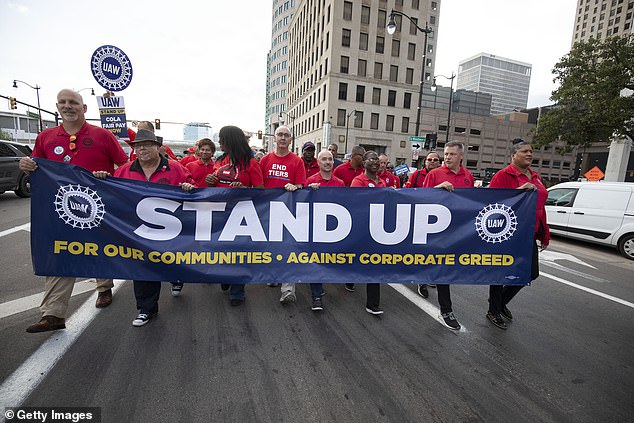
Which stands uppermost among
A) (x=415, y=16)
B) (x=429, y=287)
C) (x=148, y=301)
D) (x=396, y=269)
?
(x=415, y=16)

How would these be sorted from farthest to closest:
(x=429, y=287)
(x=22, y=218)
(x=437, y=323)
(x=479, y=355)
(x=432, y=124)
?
(x=432, y=124) → (x=22, y=218) → (x=429, y=287) → (x=437, y=323) → (x=479, y=355)

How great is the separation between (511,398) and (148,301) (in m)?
3.46

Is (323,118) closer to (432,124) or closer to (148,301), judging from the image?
(432,124)

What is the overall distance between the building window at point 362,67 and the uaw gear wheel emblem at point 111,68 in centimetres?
3779

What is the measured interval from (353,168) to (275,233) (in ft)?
9.12

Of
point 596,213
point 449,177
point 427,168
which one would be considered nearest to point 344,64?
point 596,213

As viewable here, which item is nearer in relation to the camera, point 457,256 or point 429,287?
point 457,256

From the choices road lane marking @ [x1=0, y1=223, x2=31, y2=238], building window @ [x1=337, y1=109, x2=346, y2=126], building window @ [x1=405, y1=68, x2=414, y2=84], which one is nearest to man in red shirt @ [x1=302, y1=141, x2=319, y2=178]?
road lane marking @ [x1=0, y1=223, x2=31, y2=238]

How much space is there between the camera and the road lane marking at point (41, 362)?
222 centimetres

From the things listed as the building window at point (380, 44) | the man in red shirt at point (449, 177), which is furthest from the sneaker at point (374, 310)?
the building window at point (380, 44)

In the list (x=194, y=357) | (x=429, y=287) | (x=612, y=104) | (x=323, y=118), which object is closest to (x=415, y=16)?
(x=323, y=118)

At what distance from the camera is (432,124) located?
5684 centimetres
